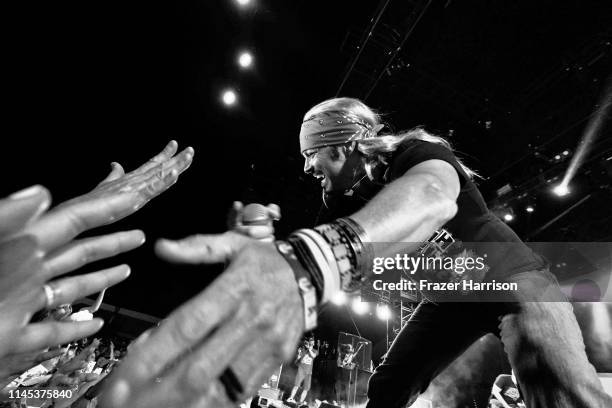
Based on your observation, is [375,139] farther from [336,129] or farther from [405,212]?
[405,212]

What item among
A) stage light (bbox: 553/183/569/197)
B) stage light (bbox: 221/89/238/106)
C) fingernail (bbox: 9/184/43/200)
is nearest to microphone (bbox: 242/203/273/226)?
fingernail (bbox: 9/184/43/200)

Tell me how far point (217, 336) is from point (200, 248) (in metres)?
0.20

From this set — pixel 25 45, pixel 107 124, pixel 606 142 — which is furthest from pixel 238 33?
pixel 606 142

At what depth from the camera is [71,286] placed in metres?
1.13

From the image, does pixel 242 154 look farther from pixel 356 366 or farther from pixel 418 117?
pixel 356 366

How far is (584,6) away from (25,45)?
13332 mm

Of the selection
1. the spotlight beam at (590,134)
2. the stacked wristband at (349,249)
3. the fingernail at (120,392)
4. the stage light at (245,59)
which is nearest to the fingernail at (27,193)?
the fingernail at (120,392)

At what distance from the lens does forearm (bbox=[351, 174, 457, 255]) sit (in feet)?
3.11

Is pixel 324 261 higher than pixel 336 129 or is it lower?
lower

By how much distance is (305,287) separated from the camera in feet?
2.54

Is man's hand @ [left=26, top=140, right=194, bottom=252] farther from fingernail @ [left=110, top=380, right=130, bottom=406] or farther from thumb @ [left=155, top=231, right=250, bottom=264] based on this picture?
fingernail @ [left=110, top=380, right=130, bottom=406]

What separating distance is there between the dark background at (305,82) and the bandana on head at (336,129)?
539cm

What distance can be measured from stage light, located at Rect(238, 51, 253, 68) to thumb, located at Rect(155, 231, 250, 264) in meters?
8.72

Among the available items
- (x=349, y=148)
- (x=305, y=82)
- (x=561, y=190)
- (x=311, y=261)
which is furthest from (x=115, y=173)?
(x=561, y=190)
